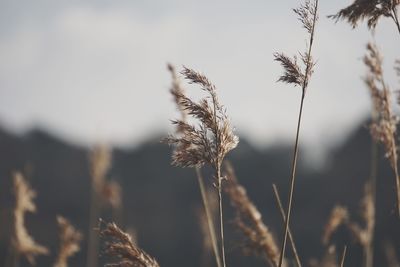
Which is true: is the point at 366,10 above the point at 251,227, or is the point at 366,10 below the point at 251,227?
above

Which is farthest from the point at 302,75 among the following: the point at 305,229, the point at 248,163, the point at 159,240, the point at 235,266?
the point at 248,163

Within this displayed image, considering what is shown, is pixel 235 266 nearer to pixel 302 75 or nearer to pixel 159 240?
pixel 159 240

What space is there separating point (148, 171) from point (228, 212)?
8.38m

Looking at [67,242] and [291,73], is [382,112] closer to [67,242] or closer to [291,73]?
[291,73]

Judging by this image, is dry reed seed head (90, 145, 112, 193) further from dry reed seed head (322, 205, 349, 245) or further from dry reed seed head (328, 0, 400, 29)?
dry reed seed head (328, 0, 400, 29)

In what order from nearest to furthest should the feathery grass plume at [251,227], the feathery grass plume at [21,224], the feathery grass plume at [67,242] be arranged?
1. the feathery grass plume at [251,227]
2. the feathery grass plume at [67,242]
3. the feathery grass plume at [21,224]

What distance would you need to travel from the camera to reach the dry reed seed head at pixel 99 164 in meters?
5.21

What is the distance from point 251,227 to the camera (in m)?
3.12

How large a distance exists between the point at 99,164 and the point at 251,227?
2477 millimetres

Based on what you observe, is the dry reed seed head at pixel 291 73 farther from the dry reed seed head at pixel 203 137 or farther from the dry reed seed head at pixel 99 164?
the dry reed seed head at pixel 99 164

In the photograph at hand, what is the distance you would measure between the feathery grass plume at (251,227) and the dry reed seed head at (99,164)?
7.50 feet

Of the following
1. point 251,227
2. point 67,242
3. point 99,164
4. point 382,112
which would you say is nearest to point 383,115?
point 382,112

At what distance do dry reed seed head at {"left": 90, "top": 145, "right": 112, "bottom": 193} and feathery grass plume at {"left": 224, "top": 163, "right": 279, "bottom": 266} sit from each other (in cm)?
229

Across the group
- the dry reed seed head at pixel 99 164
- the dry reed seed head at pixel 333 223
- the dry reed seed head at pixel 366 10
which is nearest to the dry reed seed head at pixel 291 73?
the dry reed seed head at pixel 366 10
